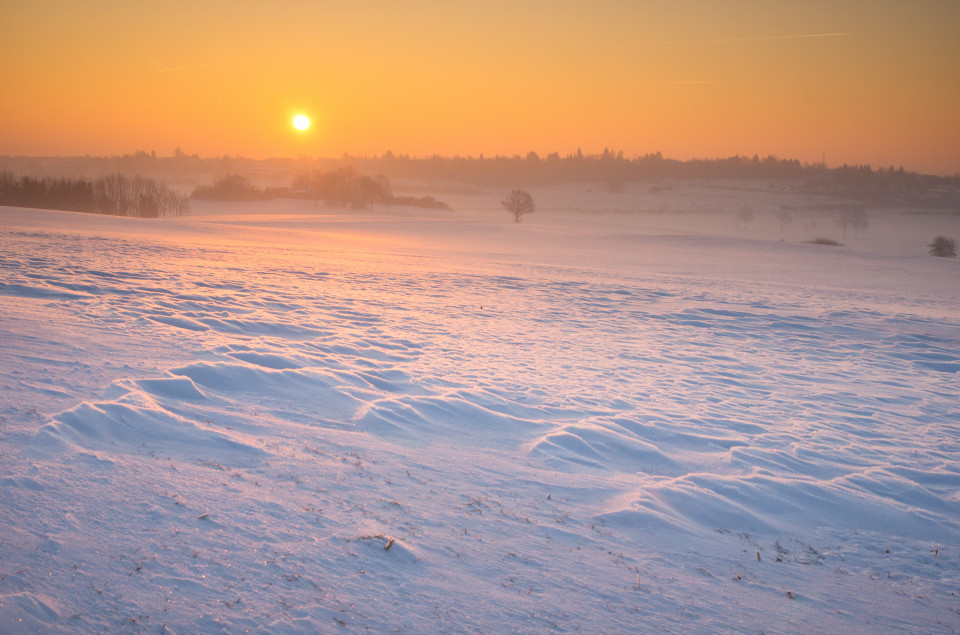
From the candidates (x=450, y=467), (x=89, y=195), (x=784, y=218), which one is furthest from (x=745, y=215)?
(x=450, y=467)

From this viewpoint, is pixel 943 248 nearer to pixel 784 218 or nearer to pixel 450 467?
pixel 450 467

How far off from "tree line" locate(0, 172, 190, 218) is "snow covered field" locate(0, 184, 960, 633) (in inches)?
1887

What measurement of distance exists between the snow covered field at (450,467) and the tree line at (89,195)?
47.9 metres

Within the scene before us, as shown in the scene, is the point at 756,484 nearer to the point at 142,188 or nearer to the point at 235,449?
the point at 235,449

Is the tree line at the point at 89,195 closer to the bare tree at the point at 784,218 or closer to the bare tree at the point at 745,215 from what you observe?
the bare tree at the point at 745,215

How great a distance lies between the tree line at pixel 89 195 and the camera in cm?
4950

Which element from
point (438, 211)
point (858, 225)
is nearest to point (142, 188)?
point (438, 211)

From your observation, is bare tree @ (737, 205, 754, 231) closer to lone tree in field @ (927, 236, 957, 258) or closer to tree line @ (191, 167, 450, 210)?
lone tree in field @ (927, 236, 957, 258)

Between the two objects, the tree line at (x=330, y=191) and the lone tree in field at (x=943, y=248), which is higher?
the tree line at (x=330, y=191)

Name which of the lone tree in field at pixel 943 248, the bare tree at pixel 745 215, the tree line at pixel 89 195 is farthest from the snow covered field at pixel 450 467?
the bare tree at pixel 745 215

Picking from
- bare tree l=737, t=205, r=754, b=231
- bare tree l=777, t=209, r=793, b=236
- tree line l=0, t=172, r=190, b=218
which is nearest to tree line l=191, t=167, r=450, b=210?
tree line l=0, t=172, r=190, b=218

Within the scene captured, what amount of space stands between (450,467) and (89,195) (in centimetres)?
6167

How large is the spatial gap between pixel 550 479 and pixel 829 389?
581cm

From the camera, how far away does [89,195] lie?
52938 mm
